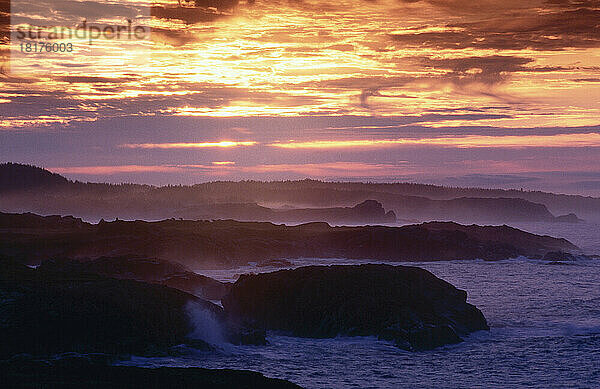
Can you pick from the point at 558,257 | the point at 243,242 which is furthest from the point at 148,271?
the point at 558,257

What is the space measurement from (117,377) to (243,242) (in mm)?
57122

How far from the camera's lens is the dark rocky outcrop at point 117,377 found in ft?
82.0

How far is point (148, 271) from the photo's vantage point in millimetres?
56656

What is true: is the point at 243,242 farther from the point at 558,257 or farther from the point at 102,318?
the point at 102,318

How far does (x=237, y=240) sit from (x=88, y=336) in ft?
→ 170

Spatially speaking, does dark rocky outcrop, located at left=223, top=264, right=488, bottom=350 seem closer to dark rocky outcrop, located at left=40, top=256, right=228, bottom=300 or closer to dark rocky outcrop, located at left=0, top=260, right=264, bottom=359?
dark rocky outcrop, located at left=0, top=260, right=264, bottom=359

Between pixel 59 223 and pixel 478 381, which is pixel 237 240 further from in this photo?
pixel 478 381

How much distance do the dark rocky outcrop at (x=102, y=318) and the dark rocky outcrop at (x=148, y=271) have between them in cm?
1145

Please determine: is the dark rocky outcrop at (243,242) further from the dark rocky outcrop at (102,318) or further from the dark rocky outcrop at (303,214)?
the dark rocky outcrop at (303,214)

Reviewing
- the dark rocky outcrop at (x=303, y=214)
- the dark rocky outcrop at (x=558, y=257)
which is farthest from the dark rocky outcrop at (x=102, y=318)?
the dark rocky outcrop at (x=303, y=214)

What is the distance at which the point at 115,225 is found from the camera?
84188mm

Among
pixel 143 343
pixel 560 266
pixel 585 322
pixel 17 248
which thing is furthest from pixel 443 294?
pixel 17 248

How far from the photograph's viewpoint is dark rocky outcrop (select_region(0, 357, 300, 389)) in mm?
25000

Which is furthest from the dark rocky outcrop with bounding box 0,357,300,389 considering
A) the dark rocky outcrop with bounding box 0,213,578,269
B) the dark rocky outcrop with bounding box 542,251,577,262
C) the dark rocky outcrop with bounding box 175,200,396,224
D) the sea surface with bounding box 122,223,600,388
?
the dark rocky outcrop with bounding box 175,200,396,224
